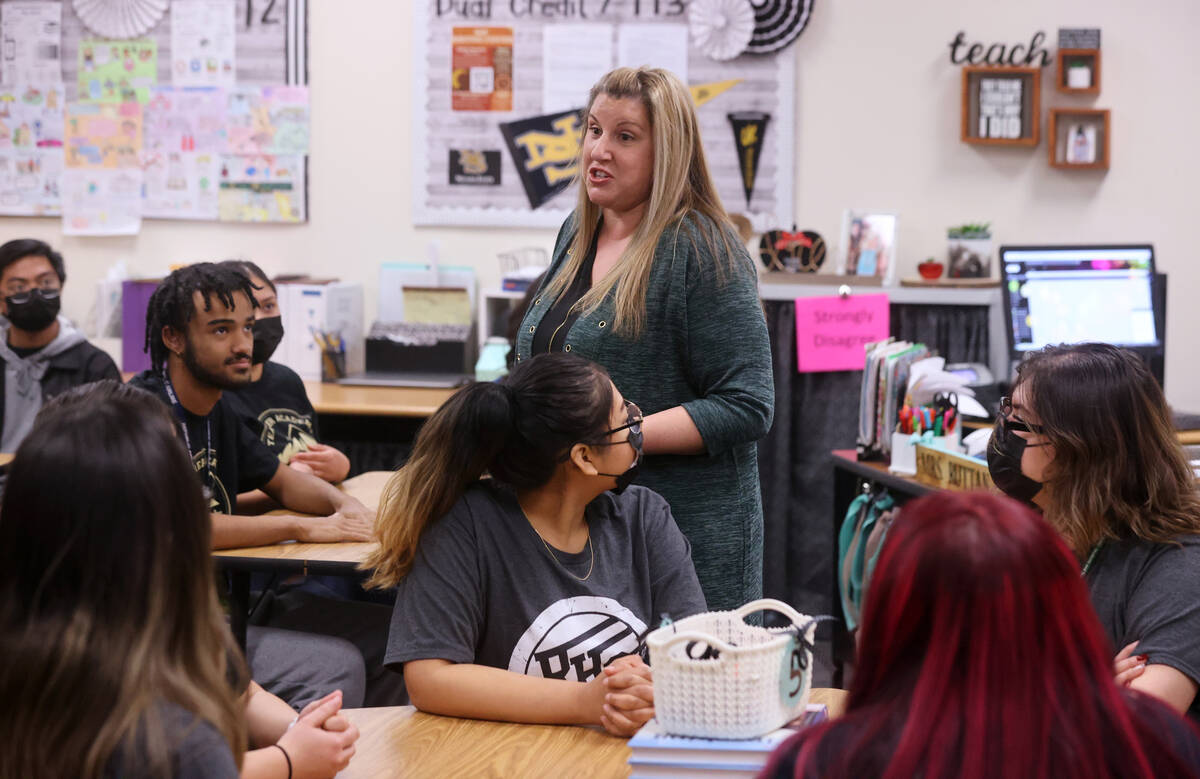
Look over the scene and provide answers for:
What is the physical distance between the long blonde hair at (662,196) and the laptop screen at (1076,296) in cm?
167

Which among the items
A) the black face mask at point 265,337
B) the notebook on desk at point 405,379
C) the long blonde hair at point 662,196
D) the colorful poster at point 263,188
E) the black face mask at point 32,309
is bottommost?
the notebook on desk at point 405,379

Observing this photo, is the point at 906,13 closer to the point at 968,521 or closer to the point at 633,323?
the point at 633,323

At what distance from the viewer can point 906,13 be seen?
4461mm

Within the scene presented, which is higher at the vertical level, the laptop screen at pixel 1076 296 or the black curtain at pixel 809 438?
the laptop screen at pixel 1076 296

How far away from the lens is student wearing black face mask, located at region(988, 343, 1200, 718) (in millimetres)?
1565

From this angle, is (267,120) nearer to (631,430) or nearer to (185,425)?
(185,425)

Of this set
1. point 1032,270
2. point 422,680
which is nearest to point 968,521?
point 422,680

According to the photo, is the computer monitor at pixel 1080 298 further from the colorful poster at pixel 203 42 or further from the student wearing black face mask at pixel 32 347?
the colorful poster at pixel 203 42

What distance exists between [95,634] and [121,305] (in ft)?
13.6

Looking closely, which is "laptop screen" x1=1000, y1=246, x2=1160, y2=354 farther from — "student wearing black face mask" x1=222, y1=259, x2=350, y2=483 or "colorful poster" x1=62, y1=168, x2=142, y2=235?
"colorful poster" x1=62, y1=168, x2=142, y2=235

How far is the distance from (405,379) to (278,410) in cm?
130

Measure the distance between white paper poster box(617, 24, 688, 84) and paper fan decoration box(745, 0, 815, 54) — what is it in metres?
0.25

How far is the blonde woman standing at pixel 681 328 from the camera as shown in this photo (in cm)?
197

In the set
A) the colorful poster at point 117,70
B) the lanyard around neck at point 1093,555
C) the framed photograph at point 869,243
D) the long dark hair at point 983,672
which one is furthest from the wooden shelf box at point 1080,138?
the long dark hair at point 983,672
